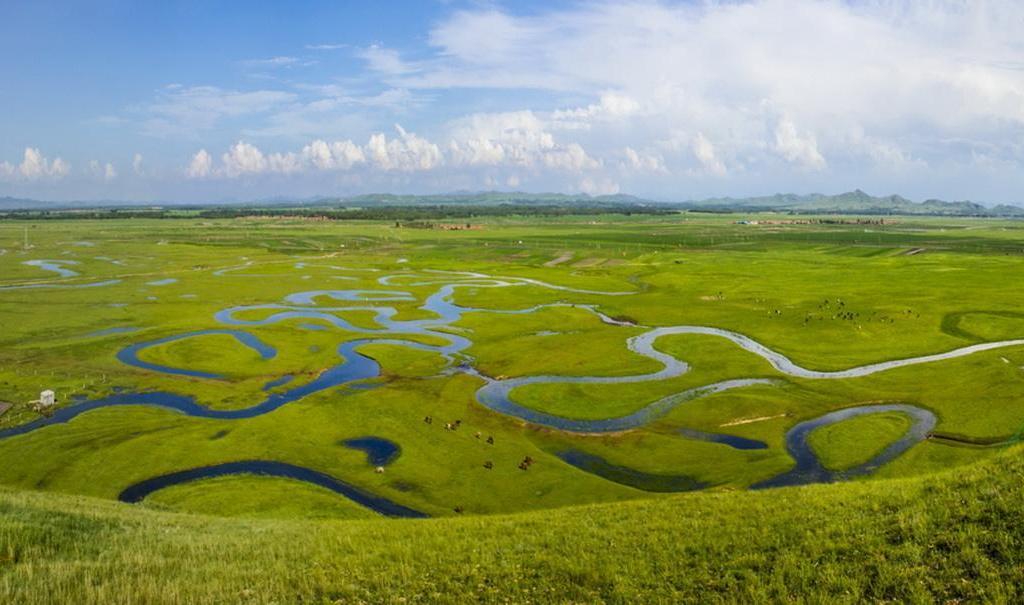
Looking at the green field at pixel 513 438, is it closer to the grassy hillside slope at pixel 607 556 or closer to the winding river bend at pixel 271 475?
the grassy hillside slope at pixel 607 556

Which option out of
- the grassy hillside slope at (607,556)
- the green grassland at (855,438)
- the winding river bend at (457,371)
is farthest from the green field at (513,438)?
the winding river bend at (457,371)

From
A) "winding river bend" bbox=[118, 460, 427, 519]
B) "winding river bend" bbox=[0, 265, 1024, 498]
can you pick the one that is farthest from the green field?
"winding river bend" bbox=[0, 265, 1024, 498]

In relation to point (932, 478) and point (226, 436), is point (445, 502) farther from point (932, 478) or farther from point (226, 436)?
point (932, 478)

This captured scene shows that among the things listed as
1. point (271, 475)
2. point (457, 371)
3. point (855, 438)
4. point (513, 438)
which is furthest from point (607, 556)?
point (457, 371)

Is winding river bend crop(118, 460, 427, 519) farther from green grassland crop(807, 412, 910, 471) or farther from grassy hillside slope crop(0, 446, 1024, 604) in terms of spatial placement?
green grassland crop(807, 412, 910, 471)

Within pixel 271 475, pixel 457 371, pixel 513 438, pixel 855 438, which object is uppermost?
pixel 457 371

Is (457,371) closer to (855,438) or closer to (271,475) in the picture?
(271,475)
